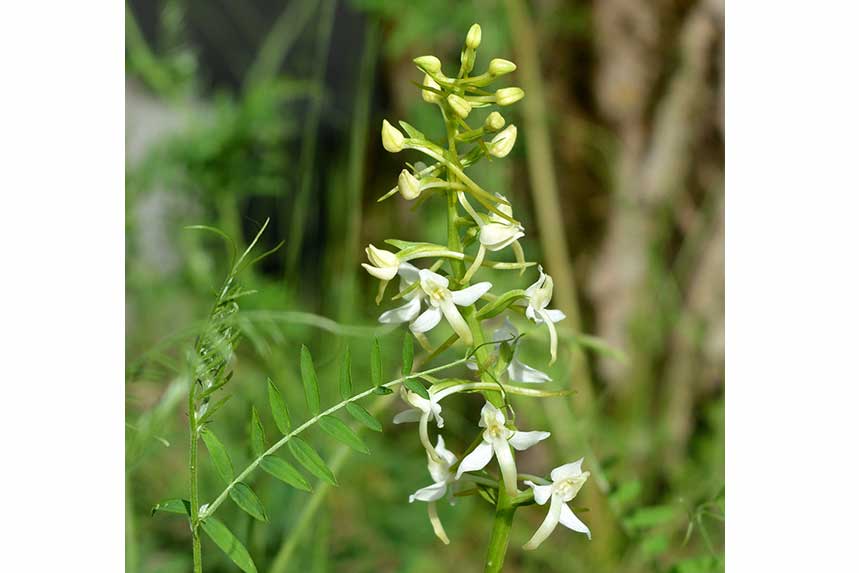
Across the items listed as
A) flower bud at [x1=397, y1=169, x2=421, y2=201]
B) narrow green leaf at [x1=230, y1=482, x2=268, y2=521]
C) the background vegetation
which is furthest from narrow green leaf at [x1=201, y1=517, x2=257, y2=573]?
the background vegetation

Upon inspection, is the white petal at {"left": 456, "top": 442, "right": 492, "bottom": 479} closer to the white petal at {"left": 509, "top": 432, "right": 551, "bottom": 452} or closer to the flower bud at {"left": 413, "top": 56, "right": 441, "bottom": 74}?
the white petal at {"left": 509, "top": 432, "right": 551, "bottom": 452}

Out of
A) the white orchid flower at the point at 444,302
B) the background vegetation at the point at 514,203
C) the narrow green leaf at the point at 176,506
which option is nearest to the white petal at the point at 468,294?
the white orchid flower at the point at 444,302

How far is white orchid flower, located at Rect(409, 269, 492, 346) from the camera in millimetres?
273

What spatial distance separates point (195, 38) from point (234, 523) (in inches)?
28.5

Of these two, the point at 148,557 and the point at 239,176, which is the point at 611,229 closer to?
the point at 239,176

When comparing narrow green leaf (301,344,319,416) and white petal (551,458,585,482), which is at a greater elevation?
narrow green leaf (301,344,319,416)

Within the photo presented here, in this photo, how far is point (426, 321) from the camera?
10.8 inches

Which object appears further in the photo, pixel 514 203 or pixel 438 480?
pixel 514 203

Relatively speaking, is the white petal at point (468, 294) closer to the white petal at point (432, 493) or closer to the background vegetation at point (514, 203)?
the white petal at point (432, 493)

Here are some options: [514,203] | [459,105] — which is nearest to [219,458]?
[459,105]

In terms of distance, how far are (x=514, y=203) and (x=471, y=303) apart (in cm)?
80

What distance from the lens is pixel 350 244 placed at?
0.95 meters

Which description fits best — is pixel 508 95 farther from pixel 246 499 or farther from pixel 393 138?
pixel 246 499

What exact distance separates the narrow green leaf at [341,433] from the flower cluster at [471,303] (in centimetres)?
2
